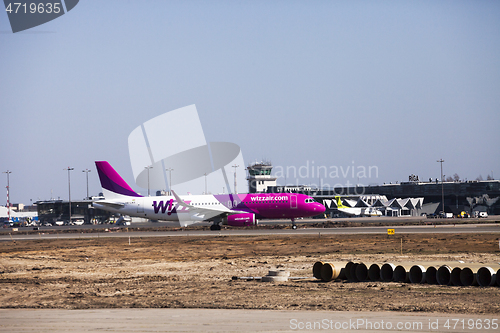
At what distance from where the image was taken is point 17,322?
48.1 ft

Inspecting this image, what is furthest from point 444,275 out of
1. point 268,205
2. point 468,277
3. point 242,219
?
point 268,205

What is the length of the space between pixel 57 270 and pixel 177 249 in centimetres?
1145

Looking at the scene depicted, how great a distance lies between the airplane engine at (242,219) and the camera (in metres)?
58.6

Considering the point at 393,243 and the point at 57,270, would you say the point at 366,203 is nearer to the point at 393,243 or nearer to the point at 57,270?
the point at 393,243

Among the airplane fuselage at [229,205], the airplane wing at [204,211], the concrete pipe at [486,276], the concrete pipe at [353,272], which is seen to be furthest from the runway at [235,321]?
the airplane wing at [204,211]

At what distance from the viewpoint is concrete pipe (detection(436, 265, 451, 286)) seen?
64.5 feet

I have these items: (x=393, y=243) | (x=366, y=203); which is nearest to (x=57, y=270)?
(x=393, y=243)

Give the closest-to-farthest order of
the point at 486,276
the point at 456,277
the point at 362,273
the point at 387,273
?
the point at 486,276, the point at 456,277, the point at 387,273, the point at 362,273

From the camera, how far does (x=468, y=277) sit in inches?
761

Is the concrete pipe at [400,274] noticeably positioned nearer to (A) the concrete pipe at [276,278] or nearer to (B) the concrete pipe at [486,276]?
(B) the concrete pipe at [486,276]

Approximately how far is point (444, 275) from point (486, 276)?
4.80 feet

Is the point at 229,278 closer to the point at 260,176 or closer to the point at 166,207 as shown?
the point at 166,207

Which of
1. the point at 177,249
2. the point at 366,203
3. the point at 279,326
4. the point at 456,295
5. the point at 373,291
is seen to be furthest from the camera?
the point at 366,203

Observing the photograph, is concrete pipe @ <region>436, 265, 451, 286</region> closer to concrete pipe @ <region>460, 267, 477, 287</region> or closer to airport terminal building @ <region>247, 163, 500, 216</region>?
concrete pipe @ <region>460, 267, 477, 287</region>
